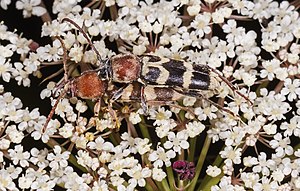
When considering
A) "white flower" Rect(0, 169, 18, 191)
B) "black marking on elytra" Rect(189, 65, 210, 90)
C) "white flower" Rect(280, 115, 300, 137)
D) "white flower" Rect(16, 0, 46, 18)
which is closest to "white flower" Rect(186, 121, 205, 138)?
"black marking on elytra" Rect(189, 65, 210, 90)

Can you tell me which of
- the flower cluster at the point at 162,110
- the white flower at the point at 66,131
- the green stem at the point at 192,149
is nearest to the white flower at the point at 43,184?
the flower cluster at the point at 162,110

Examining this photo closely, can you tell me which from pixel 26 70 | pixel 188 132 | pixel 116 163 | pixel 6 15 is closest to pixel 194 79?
pixel 188 132

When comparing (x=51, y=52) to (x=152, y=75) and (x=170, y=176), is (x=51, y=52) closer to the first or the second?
(x=152, y=75)

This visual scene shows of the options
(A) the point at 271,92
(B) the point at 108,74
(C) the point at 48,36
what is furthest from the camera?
(C) the point at 48,36

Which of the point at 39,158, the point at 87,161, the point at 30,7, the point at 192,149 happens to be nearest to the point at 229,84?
the point at 192,149

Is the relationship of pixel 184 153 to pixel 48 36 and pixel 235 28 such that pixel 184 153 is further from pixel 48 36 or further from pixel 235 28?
pixel 48 36

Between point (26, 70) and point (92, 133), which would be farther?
point (26, 70)

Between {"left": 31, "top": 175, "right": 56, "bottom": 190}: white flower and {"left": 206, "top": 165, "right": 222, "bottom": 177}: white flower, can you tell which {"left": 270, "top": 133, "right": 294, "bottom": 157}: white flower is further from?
{"left": 31, "top": 175, "right": 56, "bottom": 190}: white flower

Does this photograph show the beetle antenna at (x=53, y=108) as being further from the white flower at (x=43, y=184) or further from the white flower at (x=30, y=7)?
the white flower at (x=30, y=7)
